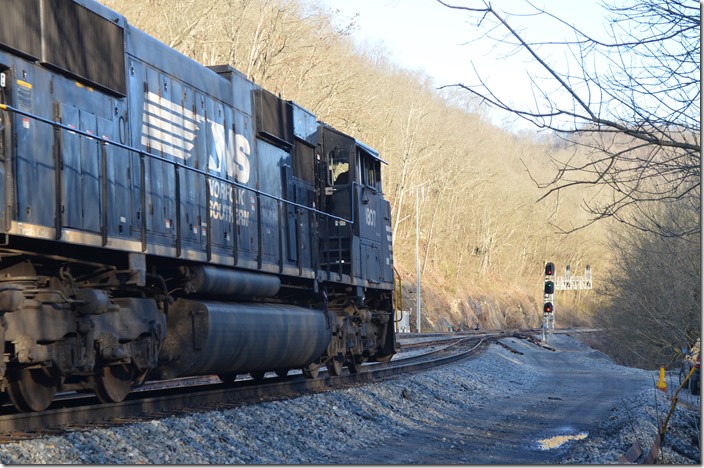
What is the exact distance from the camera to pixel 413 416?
11992 millimetres

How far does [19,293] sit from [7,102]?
179 centimetres

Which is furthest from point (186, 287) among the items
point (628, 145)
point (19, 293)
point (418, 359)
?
point (418, 359)

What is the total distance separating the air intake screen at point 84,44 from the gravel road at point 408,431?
3.77 metres

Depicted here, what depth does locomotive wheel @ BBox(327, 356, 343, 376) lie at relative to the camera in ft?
49.1

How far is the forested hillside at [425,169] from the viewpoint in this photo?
114ft

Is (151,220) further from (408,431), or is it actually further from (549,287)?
(549,287)

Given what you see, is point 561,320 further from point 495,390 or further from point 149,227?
point 149,227

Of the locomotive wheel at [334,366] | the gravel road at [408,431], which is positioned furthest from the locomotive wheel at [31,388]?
the locomotive wheel at [334,366]

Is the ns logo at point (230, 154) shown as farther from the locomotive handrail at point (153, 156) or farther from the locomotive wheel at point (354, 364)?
the locomotive wheel at point (354, 364)

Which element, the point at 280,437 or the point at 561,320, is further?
the point at 561,320

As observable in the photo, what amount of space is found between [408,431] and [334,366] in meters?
4.39

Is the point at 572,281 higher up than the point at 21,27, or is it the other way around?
the point at 21,27

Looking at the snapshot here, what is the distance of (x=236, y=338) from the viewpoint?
11008 mm

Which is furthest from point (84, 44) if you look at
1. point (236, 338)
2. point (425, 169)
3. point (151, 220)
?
point (425, 169)
